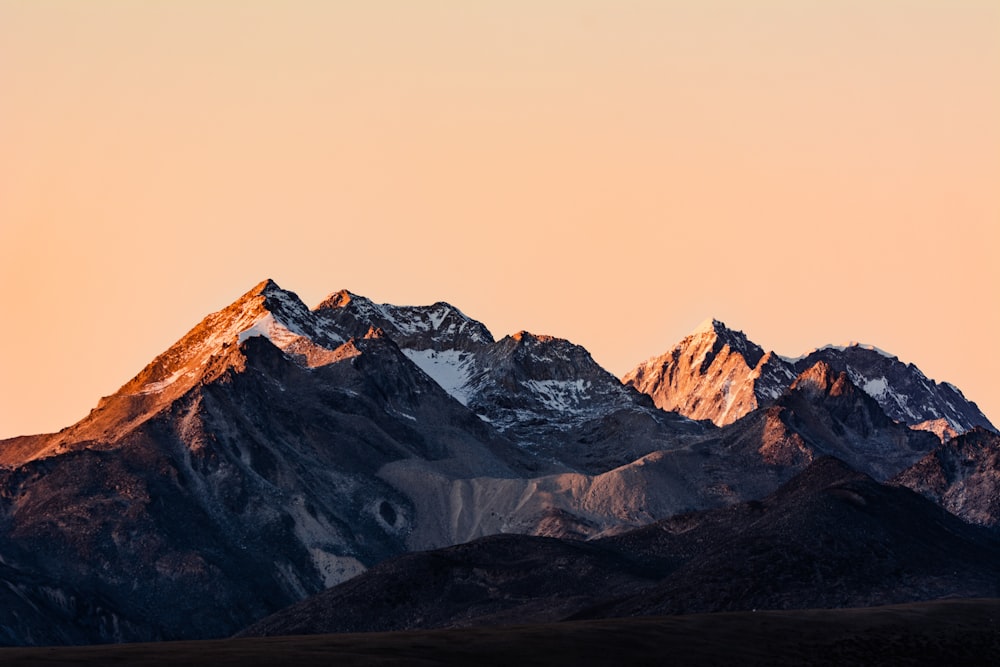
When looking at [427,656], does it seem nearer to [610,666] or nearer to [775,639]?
[610,666]

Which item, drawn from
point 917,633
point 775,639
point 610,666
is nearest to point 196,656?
point 610,666

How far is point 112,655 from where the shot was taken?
11262cm

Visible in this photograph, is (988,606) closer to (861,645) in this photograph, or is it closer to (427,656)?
(861,645)

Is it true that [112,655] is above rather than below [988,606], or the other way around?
above

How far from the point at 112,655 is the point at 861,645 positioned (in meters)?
53.6

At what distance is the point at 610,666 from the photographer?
123m

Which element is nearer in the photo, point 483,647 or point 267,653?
point 267,653

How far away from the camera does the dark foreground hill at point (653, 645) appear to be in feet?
376

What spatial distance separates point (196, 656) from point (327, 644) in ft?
37.7

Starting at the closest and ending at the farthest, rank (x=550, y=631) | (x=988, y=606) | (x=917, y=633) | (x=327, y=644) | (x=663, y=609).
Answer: (x=327, y=644) → (x=550, y=631) → (x=917, y=633) → (x=988, y=606) → (x=663, y=609)

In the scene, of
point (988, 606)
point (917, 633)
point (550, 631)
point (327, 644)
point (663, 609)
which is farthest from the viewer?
point (663, 609)

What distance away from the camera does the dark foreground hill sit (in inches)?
4513

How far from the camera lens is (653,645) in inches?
5113

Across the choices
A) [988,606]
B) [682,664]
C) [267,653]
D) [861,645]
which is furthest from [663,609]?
[267,653]
